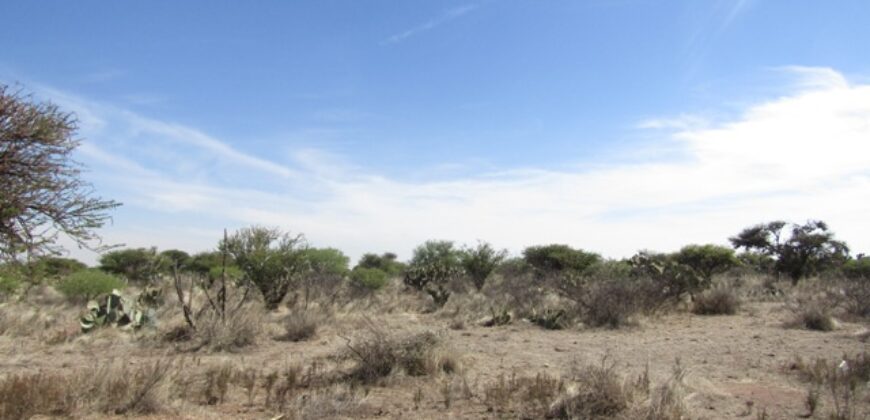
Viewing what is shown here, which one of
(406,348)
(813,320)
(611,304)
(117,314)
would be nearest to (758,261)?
(813,320)

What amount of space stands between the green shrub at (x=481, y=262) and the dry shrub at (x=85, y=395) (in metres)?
20.2

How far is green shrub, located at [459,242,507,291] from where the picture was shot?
1063 inches

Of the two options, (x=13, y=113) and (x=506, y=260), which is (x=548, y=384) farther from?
(x=506, y=260)

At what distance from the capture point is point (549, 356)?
10.2 metres

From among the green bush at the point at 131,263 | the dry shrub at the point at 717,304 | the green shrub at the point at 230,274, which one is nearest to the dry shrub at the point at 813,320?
the dry shrub at the point at 717,304

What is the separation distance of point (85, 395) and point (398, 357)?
3797 mm

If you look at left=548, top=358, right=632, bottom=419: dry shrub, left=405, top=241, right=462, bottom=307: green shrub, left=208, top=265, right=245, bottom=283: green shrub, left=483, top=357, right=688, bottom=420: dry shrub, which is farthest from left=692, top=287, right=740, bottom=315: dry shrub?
left=208, top=265, right=245, bottom=283: green shrub

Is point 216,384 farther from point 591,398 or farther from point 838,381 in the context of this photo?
point 838,381

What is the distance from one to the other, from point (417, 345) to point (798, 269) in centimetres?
2846

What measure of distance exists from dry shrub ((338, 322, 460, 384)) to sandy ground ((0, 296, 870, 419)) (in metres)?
0.28

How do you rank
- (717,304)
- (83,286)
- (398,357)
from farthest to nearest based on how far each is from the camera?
(83,286), (717,304), (398,357)

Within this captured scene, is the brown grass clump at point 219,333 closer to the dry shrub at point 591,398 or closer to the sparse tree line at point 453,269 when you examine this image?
the sparse tree line at point 453,269

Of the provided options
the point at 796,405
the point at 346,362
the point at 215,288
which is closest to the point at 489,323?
the point at 346,362

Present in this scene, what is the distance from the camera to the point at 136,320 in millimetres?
13039
